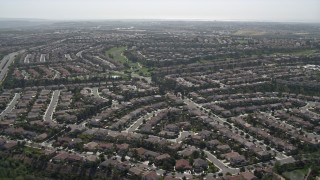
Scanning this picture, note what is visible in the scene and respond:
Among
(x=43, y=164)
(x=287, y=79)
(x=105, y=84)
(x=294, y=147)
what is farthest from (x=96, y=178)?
(x=287, y=79)

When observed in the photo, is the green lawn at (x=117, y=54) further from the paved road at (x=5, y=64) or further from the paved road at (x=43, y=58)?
the paved road at (x=5, y=64)

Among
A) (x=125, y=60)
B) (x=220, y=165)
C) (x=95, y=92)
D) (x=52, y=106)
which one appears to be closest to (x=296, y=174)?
(x=220, y=165)

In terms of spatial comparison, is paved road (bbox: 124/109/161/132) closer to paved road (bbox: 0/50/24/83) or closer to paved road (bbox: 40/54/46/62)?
paved road (bbox: 0/50/24/83)

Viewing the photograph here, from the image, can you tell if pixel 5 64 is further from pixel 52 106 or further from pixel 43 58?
pixel 52 106

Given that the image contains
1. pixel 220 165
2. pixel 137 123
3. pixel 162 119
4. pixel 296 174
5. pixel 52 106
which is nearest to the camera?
pixel 296 174

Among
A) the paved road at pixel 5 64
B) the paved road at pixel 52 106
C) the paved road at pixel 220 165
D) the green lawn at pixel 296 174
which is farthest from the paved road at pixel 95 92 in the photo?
the green lawn at pixel 296 174

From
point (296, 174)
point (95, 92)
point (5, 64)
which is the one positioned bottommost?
point (5, 64)

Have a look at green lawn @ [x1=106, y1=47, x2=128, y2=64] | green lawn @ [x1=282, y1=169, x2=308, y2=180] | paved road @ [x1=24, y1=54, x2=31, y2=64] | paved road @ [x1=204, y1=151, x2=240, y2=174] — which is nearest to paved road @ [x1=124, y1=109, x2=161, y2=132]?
paved road @ [x1=204, y1=151, x2=240, y2=174]
